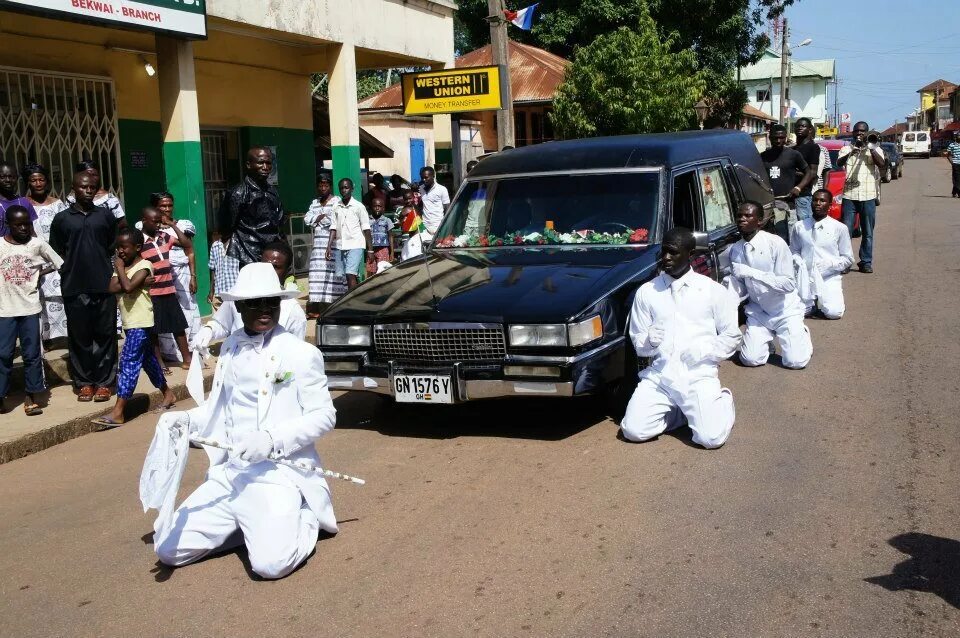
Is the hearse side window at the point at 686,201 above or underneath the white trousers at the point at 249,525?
above

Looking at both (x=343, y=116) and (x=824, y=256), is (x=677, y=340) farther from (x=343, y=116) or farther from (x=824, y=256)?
(x=343, y=116)

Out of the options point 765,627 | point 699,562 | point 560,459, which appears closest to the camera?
point 765,627

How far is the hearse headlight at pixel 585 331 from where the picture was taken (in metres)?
6.14

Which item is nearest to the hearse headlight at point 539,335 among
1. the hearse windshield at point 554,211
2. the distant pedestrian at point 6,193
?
the hearse windshield at point 554,211

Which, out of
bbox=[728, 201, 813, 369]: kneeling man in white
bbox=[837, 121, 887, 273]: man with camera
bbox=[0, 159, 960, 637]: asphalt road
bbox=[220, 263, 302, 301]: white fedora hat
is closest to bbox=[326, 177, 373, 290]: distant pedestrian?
bbox=[0, 159, 960, 637]: asphalt road

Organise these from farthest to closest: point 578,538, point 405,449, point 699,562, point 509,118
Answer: point 509,118 < point 405,449 < point 578,538 < point 699,562

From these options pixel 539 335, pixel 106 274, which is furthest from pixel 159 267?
pixel 539 335

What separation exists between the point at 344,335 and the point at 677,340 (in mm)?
2223

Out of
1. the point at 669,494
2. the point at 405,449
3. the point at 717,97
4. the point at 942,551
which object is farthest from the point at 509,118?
the point at 717,97

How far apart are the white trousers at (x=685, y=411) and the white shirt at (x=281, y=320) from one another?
2.15 meters

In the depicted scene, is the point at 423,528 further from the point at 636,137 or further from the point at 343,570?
the point at 636,137

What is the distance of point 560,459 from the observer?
239 inches

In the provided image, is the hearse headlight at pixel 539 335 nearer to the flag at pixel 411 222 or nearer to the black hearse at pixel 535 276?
the black hearse at pixel 535 276

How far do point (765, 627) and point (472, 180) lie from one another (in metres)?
5.29
